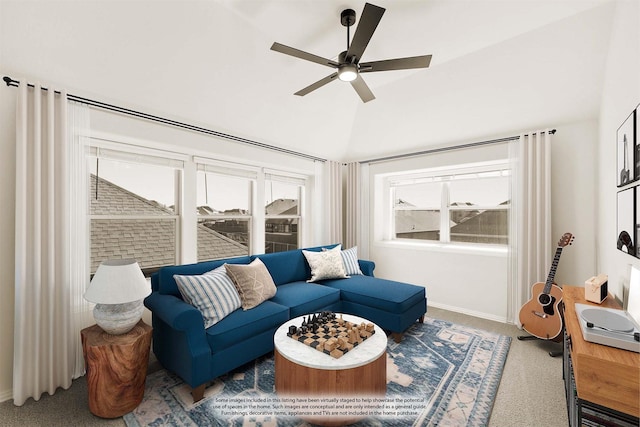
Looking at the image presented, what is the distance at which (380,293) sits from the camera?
301 centimetres

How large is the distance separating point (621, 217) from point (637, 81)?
0.86 m

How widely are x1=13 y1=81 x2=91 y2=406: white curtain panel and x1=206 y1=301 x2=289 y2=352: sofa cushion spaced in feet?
3.68

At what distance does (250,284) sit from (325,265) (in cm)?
121

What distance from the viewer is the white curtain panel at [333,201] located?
4543 millimetres

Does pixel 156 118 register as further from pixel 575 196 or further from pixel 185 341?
pixel 575 196

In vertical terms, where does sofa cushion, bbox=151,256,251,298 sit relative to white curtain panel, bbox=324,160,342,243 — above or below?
below

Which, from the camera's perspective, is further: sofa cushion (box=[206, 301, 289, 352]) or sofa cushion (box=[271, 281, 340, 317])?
sofa cushion (box=[271, 281, 340, 317])

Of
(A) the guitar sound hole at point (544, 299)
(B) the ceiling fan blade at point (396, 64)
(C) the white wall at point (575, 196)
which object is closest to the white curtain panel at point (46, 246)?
(B) the ceiling fan blade at point (396, 64)

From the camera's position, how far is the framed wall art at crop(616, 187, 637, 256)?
164 cm

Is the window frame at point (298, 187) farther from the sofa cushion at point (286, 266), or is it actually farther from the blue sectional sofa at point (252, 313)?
the blue sectional sofa at point (252, 313)

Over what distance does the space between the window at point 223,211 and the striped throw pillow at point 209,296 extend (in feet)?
3.59

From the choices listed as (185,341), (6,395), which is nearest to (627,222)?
(185,341)

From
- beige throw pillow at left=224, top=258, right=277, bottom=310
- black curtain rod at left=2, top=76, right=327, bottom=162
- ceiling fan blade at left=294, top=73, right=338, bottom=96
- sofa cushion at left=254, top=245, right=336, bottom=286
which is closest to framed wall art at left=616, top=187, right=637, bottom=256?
ceiling fan blade at left=294, top=73, right=338, bottom=96

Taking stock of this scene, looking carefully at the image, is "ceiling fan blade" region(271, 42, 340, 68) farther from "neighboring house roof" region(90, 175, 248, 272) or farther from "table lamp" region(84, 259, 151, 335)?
"neighboring house roof" region(90, 175, 248, 272)
